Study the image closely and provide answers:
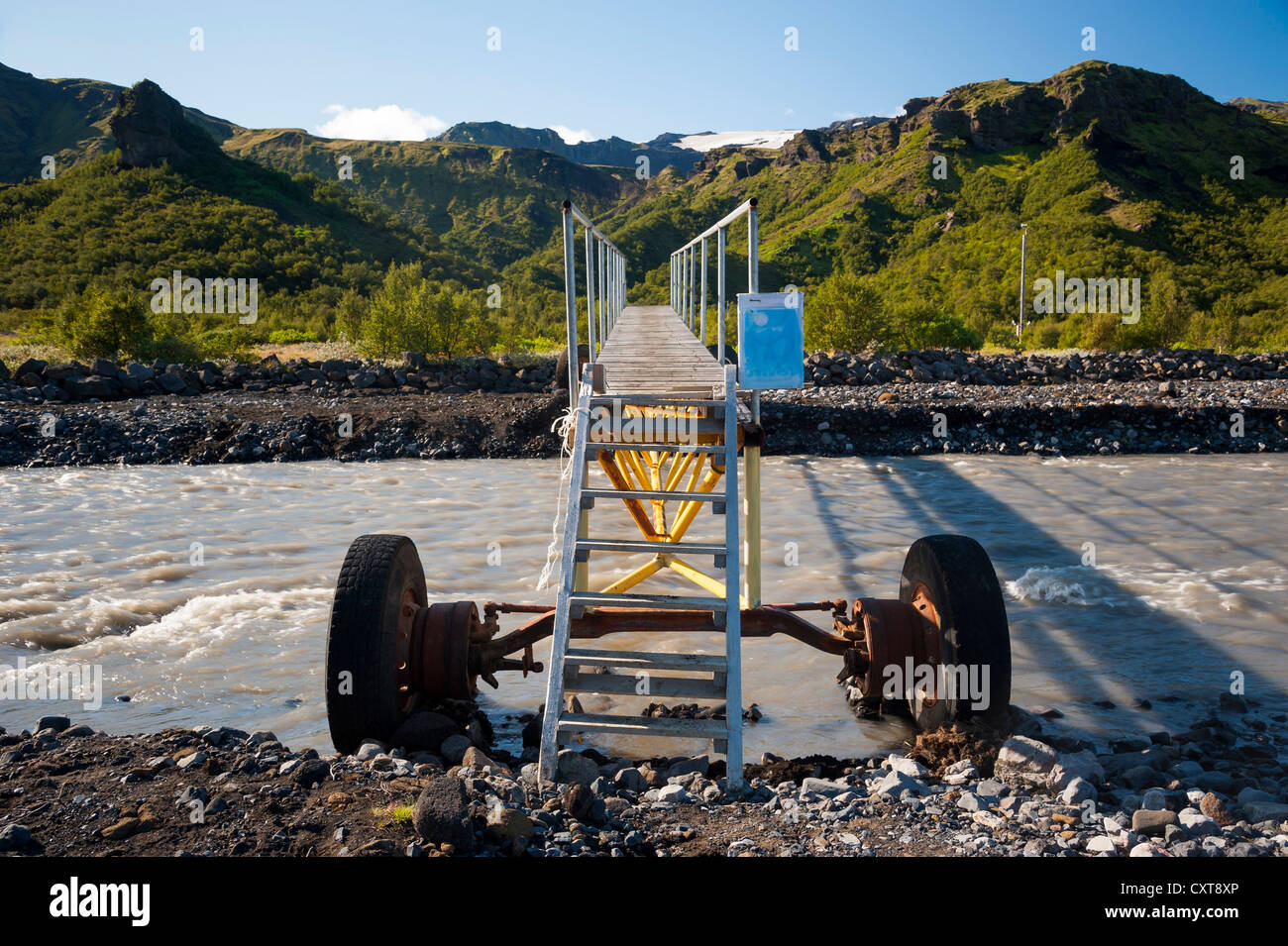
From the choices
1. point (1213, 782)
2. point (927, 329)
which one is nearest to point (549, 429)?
point (1213, 782)

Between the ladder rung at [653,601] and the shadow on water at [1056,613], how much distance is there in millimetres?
3280

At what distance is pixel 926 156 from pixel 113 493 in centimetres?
9118

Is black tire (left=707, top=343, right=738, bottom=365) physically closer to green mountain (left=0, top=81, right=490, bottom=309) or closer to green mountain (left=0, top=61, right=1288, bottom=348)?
green mountain (left=0, top=61, right=1288, bottom=348)

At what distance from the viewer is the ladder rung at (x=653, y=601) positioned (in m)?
4.09

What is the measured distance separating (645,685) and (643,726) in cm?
33

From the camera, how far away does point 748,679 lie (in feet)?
20.3

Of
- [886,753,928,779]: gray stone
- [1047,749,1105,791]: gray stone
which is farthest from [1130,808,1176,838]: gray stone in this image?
[886,753,928,779]: gray stone

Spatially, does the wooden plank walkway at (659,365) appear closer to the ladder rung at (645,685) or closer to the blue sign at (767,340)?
the blue sign at (767,340)

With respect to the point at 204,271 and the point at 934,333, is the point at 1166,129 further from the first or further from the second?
the point at 204,271

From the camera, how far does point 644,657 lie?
405 centimetres

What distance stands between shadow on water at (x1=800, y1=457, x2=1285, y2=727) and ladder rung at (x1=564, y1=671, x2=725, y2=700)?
3230 mm

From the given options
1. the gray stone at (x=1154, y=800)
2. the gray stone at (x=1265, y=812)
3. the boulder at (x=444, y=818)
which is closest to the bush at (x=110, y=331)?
the boulder at (x=444, y=818)

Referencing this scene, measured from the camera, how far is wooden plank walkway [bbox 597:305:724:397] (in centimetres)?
538

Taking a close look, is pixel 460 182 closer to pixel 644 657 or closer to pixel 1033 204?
pixel 1033 204
